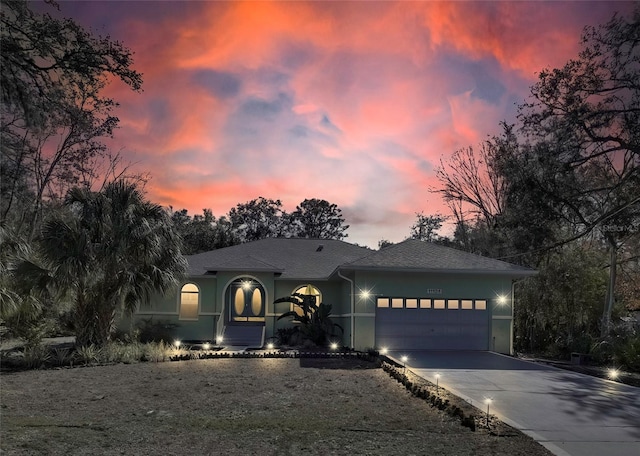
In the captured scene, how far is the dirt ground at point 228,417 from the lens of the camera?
6621mm

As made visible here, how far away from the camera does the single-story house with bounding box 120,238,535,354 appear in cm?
1892

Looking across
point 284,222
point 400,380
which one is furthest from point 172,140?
point 284,222

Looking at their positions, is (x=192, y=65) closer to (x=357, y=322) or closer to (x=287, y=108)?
(x=287, y=108)

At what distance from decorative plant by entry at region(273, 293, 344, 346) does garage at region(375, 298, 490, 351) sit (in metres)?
2.60

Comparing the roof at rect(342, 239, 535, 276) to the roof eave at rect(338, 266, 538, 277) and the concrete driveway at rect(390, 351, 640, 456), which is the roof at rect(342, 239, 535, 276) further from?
the concrete driveway at rect(390, 351, 640, 456)

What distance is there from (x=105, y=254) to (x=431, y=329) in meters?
11.1

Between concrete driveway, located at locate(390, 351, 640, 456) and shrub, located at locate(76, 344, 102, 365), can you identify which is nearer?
concrete driveway, located at locate(390, 351, 640, 456)

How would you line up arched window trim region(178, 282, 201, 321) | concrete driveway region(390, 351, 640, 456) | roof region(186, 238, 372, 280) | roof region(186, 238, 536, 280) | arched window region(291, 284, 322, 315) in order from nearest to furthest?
concrete driveway region(390, 351, 640, 456) → roof region(186, 238, 536, 280) → roof region(186, 238, 372, 280) → arched window trim region(178, 282, 201, 321) → arched window region(291, 284, 322, 315)

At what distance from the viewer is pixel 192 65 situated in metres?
13.2

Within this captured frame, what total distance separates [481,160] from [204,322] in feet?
71.9

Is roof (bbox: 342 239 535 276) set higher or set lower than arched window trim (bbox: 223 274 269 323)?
higher

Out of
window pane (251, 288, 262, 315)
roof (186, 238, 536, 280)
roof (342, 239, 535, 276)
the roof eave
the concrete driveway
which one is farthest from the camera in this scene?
window pane (251, 288, 262, 315)

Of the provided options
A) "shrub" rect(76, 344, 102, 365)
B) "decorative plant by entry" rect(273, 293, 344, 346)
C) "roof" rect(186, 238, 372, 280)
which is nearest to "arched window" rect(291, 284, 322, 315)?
"roof" rect(186, 238, 372, 280)

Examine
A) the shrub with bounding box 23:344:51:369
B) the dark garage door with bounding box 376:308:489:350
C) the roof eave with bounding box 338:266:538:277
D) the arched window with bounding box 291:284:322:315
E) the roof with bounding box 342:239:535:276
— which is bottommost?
the shrub with bounding box 23:344:51:369
